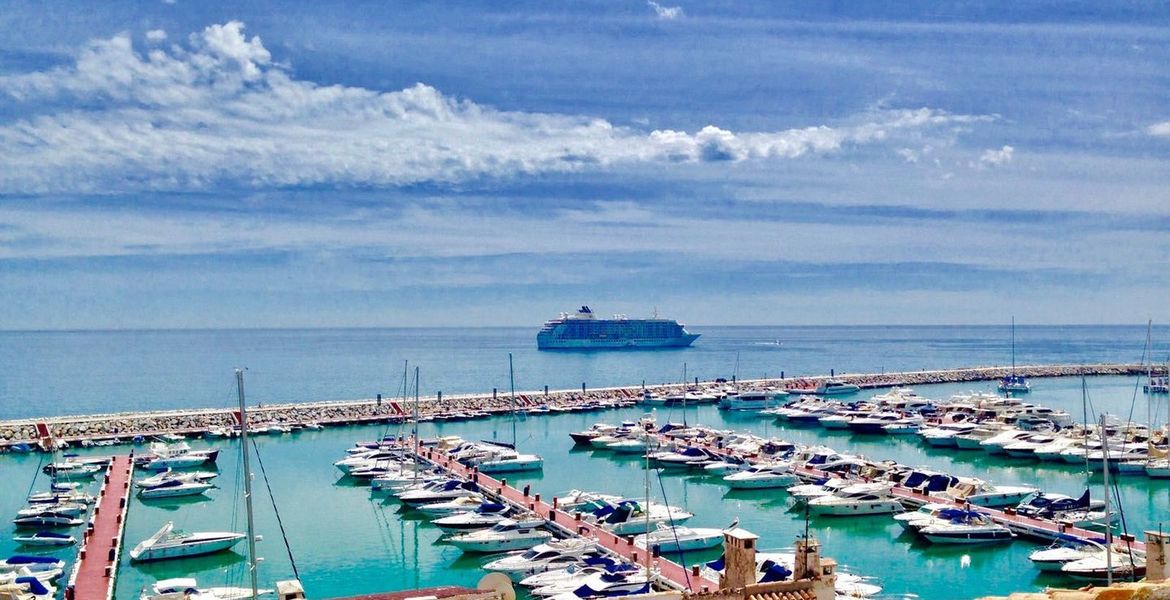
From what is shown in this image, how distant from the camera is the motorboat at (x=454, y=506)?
37025 millimetres

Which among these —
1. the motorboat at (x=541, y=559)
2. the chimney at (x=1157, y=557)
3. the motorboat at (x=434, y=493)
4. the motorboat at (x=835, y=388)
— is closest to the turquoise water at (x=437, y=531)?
the motorboat at (x=434, y=493)

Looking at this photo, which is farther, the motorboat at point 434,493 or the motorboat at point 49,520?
the motorboat at point 434,493

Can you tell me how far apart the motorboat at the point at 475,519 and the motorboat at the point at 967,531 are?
47.2ft

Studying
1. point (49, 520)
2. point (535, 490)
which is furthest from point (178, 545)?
point (535, 490)

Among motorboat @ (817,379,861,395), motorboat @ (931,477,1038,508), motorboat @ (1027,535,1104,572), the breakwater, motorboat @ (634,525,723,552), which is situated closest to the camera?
motorboat @ (1027,535,1104,572)

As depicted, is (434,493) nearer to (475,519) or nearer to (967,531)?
(475,519)

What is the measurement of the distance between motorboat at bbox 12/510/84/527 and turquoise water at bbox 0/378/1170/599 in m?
1.09

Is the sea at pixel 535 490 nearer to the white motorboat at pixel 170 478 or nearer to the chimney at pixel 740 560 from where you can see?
the white motorboat at pixel 170 478

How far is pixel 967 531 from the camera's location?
33.2 m

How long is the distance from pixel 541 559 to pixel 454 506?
8.74m

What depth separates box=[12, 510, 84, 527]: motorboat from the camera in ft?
119

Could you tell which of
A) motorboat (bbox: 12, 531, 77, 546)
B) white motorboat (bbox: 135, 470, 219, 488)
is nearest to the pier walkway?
white motorboat (bbox: 135, 470, 219, 488)

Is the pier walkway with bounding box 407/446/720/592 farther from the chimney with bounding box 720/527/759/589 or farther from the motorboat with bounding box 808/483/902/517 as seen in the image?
the motorboat with bounding box 808/483/902/517

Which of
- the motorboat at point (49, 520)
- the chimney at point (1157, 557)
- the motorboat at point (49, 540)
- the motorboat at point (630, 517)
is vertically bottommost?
the motorboat at point (49, 540)
